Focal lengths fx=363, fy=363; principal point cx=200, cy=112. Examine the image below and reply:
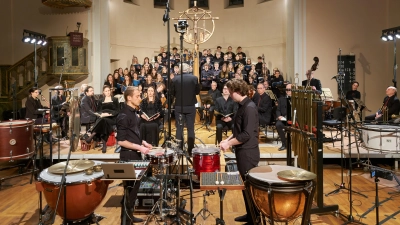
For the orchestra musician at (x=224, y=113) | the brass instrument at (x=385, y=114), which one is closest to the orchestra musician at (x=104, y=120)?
the orchestra musician at (x=224, y=113)

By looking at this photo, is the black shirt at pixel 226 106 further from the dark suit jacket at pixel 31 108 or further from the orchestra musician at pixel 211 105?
the dark suit jacket at pixel 31 108

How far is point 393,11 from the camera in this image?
11922 mm

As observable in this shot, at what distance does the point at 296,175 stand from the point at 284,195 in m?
0.22

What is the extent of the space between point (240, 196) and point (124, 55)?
10312mm

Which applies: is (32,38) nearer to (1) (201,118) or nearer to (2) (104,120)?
(2) (104,120)

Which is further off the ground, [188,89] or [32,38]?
[32,38]

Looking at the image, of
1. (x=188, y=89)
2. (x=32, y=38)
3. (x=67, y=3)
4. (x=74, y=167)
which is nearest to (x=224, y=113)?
(x=188, y=89)

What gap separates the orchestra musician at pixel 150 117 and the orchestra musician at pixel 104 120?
0.72 m

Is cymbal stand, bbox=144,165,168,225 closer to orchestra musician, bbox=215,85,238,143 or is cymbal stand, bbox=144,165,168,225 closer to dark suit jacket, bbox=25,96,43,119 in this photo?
orchestra musician, bbox=215,85,238,143

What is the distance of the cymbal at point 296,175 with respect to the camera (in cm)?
311

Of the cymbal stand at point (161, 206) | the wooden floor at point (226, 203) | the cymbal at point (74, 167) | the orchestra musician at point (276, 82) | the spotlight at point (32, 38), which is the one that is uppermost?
the spotlight at point (32, 38)

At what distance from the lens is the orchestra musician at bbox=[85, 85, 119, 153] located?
7.61 metres

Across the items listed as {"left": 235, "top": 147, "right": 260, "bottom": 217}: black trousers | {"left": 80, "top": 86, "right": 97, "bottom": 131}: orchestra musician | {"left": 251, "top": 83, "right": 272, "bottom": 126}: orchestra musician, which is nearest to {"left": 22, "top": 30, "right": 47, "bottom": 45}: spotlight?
{"left": 80, "top": 86, "right": 97, "bottom": 131}: orchestra musician

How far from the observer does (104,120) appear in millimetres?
7676
